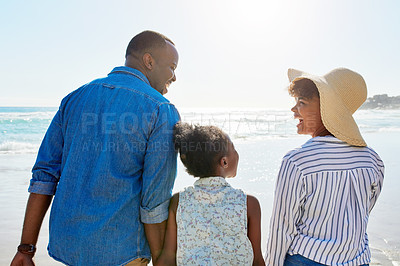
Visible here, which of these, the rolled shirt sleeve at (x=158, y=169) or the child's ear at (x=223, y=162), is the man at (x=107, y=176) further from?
the child's ear at (x=223, y=162)

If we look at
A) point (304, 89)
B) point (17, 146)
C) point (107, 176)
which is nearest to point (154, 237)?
point (107, 176)

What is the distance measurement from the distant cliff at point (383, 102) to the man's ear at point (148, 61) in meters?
42.1

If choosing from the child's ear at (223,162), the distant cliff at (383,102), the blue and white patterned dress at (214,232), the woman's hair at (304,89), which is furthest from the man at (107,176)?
the distant cliff at (383,102)

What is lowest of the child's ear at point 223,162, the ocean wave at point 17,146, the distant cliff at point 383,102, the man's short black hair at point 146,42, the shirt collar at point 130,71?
the ocean wave at point 17,146

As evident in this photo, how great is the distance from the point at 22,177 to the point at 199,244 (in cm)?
627

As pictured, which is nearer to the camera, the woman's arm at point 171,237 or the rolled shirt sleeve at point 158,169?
the rolled shirt sleeve at point 158,169

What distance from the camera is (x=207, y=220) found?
1677 millimetres

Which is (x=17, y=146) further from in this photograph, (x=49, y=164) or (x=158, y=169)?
(x=158, y=169)

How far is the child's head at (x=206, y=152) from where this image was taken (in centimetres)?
174

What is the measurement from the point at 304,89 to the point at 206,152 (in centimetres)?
62

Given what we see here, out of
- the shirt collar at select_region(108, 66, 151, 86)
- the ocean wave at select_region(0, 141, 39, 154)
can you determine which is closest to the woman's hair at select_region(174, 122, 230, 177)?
the shirt collar at select_region(108, 66, 151, 86)

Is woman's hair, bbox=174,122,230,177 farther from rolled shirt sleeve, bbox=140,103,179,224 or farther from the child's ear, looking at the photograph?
rolled shirt sleeve, bbox=140,103,179,224

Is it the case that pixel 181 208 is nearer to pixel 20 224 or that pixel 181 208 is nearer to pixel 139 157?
pixel 139 157

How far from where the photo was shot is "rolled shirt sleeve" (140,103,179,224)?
5.00ft
